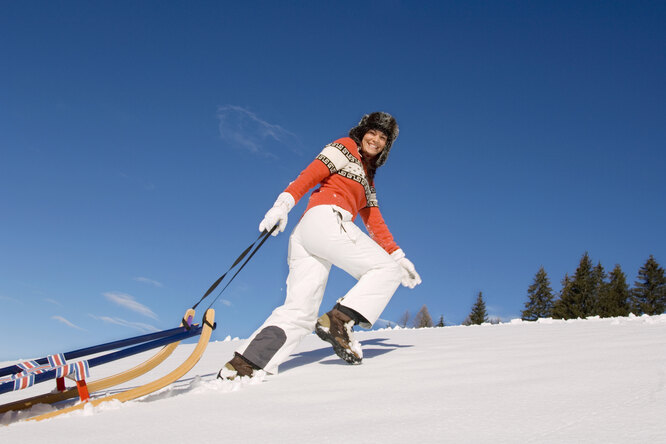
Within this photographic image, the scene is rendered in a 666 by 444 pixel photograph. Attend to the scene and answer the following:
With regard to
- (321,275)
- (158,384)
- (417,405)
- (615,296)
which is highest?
(615,296)

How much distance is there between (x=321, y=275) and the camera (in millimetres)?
3771

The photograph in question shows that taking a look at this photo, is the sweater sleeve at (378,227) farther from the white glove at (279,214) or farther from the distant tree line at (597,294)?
the distant tree line at (597,294)

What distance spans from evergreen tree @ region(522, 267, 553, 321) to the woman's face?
29.8 m

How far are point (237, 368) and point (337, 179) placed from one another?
5.31 feet

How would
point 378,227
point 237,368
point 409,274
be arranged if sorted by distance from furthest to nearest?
1. point 378,227
2. point 409,274
3. point 237,368

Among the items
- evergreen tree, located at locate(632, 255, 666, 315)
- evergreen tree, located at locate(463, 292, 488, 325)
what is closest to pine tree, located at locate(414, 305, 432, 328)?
evergreen tree, located at locate(463, 292, 488, 325)

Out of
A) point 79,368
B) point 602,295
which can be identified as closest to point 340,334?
point 79,368

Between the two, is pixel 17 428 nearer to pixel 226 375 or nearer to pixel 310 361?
pixel 226 375

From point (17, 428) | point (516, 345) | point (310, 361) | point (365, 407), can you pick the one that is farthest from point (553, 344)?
point (17, 428)

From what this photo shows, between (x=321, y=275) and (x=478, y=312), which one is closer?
(x=321, y=275)

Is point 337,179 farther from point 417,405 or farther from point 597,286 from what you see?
point 597,286

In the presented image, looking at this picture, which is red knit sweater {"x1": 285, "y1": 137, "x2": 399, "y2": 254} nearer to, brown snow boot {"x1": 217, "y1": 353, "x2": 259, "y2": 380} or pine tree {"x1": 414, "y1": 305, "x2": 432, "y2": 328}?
brown snow boot {"x1": 217, "y1": 353, "x2": 259, "y2": 380}

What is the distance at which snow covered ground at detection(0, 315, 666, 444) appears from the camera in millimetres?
1666

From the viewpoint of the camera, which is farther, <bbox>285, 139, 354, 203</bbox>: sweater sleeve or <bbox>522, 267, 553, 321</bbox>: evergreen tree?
<bbox>522, 267, 553, 321</bbox>: evergreen tree
